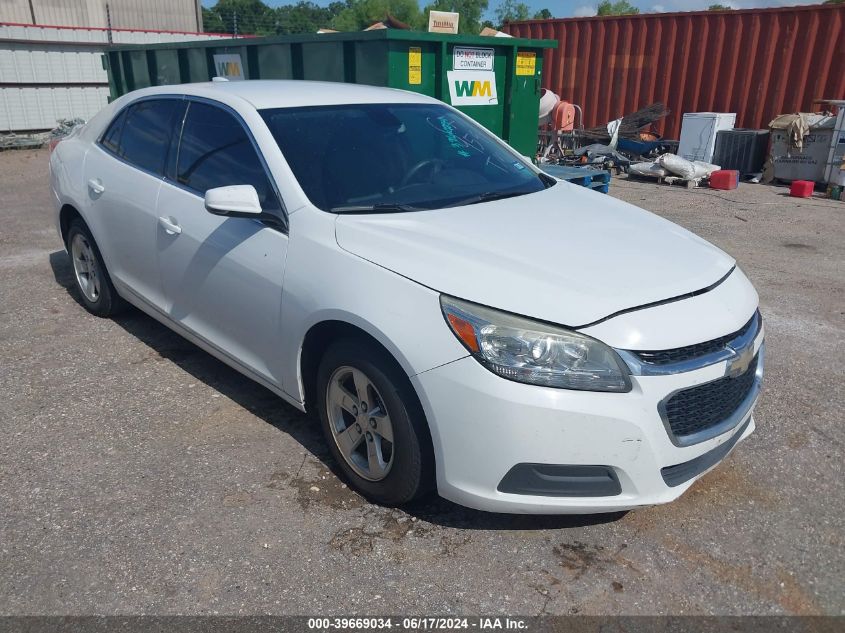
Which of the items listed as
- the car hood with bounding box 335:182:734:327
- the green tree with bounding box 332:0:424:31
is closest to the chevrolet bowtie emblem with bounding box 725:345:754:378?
the car hood with bounding box 335:182:734:327

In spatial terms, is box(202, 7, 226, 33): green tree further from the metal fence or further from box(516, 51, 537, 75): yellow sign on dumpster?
box(516, 51, 537, 75): yellow sign on dumpster

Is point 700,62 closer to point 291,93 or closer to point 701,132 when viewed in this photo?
point 701,132

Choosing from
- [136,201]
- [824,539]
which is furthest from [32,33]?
[824,539]

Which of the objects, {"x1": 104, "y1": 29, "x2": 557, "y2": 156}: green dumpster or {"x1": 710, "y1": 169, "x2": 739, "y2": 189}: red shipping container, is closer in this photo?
{"x1": 104, "y1": 29, "x2": 557, "y2": 156}: green dumpster

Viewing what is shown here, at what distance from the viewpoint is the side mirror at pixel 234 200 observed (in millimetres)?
3082

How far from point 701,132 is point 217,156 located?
11.5 meters

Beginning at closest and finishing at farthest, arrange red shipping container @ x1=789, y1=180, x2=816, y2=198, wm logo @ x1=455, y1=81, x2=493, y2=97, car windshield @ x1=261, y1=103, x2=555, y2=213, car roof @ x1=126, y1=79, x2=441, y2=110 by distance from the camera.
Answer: car windshield @ x1=261, y1=103, x2=555, y2=213, car roof @ x1=126, y1=79, x2=441, y2=110, wm logo @ x1=455, y1=81, x2=493, y2=97, red shipping container @ x1=789, y1=180, x2=816, y2=198

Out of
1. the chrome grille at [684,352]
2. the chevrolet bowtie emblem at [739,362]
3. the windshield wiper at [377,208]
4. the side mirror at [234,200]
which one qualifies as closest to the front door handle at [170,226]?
the side mirror at [234,200]

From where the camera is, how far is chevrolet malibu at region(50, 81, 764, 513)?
2.42 m

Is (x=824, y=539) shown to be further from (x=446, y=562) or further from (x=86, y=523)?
(x=86, y=523)

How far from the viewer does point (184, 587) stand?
251 cm

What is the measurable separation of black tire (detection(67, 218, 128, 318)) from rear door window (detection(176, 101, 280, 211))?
1270 millimetres

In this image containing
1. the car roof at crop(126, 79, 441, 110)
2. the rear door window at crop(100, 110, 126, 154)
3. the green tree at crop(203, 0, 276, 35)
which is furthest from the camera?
the green tree at crop(203, 0, 276, 35)

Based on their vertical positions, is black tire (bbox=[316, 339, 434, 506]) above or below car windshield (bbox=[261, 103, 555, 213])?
below
